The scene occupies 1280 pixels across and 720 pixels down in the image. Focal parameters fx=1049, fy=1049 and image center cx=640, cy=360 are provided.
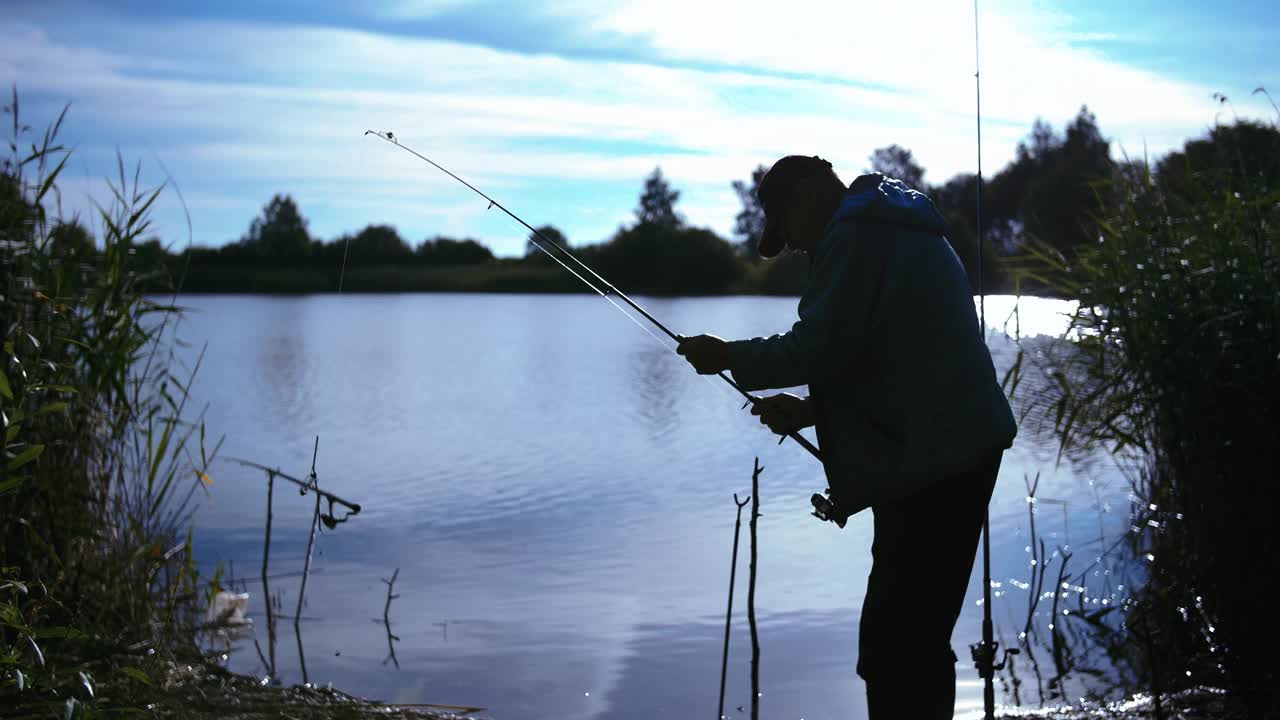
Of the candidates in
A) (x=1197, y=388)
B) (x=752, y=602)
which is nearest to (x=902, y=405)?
(x=752, y=602)

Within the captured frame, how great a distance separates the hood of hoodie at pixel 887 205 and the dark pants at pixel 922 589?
0.56m

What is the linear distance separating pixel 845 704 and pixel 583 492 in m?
5.48

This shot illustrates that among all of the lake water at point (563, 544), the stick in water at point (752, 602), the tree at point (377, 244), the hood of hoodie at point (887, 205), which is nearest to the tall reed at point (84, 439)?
the lake water at point (563, 544)

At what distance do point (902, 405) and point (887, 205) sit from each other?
0.45 meters

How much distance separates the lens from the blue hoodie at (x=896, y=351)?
231 centimetres

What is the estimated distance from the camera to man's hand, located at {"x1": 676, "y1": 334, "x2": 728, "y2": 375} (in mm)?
2547

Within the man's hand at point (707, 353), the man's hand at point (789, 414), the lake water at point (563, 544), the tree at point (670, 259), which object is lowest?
the lake water at point (563, 544)

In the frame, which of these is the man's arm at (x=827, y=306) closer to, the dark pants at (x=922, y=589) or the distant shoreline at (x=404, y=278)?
the dark pants at (x=922, y=589)

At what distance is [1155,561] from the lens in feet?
16.0

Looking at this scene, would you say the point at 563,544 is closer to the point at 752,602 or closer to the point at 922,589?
the point at 752,602

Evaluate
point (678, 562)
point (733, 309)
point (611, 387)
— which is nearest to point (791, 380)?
point (678, 562)

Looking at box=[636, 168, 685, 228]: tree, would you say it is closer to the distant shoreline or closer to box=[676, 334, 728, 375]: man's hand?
the distant shoreline

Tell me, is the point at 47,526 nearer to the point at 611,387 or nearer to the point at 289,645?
the point at 289,645

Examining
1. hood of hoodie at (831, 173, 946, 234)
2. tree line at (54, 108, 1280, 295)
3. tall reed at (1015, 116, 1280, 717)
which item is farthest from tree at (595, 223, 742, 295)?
hood of hoodie at (831, 173, 946, 234)
